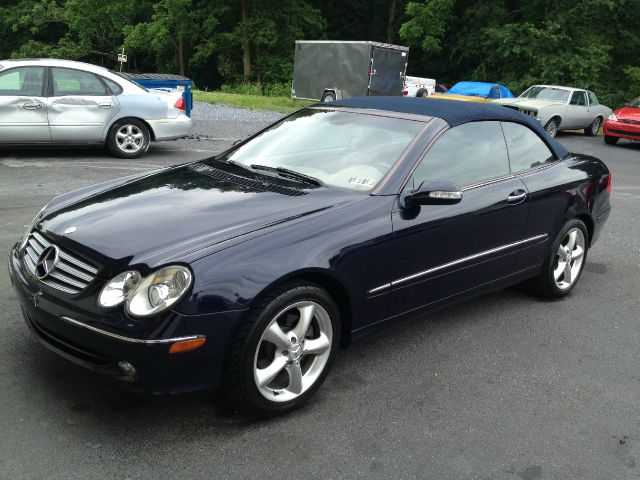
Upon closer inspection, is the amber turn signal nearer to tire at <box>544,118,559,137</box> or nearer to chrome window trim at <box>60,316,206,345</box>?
chrome window trim at <box>60,316,206,345</box>

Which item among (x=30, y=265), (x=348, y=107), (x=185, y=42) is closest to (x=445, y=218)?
(x=348, y=107)

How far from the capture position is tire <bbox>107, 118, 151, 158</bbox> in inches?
407

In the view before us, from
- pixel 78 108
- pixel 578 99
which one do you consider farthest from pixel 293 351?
pixel 578 99

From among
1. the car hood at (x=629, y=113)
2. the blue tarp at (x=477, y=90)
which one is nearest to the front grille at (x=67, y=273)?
the car hood at (x=629, y=113)

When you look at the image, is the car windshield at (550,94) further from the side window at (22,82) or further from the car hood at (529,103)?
the side window at (22,82)

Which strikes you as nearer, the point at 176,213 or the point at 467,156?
the point at 176,213

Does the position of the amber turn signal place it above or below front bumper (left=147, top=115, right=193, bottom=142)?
above

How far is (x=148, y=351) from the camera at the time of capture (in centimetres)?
272

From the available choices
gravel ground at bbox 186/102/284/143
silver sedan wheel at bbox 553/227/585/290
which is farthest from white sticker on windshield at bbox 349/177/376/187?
gravel ground at bbox 186/102/284/143

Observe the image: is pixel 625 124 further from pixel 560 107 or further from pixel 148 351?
pixel 148 351

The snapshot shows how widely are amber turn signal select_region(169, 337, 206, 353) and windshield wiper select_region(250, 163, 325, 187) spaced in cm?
132

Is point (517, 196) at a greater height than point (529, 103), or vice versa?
point (517, 196)

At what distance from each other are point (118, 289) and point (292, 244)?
0.82 meters

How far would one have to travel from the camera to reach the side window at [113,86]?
402 inches
